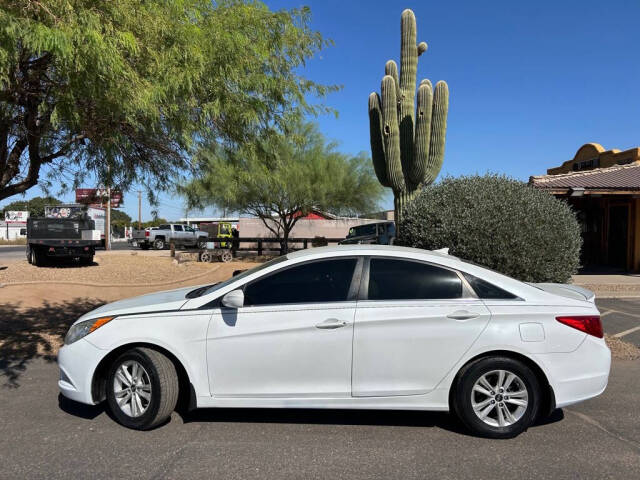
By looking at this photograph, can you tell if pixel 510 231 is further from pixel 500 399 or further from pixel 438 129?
pixel 438 129

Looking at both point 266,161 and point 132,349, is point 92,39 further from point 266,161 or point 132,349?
point 266,161

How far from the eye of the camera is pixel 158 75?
4895mm

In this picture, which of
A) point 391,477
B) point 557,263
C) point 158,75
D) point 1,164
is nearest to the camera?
point 391,477

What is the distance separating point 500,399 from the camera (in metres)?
3.71

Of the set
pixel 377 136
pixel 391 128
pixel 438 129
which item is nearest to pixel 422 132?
pixel 438 129

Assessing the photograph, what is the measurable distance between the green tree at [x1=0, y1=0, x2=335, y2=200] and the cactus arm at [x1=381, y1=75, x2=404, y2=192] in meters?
5.00

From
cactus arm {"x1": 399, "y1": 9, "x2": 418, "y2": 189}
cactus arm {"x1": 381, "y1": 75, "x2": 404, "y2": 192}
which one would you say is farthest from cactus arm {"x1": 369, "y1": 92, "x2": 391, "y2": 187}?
cactus arm {"x1": 399, "y1": 9, "x2": 418, "y2": 189}

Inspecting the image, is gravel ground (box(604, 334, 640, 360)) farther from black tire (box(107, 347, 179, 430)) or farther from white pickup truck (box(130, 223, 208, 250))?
white pickup truck (box(130, 223, 208, 250))

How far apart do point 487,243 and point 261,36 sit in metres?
4.33

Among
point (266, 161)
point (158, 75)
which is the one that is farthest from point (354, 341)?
point (266, 161)

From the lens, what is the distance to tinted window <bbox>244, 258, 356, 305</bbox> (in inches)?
152

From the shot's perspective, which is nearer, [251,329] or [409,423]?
[251,329]

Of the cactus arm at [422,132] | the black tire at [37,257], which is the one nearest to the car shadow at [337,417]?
the cactus arm at [422,132]

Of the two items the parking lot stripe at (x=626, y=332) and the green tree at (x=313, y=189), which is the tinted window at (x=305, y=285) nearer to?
the parking lot stripe at (x=626, y=332)
